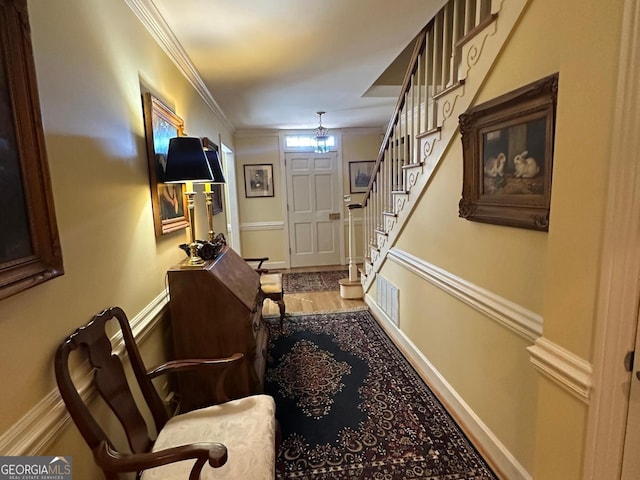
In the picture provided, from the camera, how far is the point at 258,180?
19.6 feet

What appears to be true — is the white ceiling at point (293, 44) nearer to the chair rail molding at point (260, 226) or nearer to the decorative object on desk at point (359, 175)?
the decorative object on desk at point (359, 175)

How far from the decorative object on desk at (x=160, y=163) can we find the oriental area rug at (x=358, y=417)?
4.53 feet

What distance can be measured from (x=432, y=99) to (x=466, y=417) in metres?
1.98

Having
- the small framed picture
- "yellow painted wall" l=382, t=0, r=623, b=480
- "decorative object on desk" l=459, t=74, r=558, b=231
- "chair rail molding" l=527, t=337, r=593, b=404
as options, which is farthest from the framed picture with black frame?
"chair rail molding" l=527, t=337, r=593, b=404

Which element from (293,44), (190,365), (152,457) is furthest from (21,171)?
(293,44)

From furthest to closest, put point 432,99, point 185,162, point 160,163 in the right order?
point 432,99 < point 160,163 < point 185,162

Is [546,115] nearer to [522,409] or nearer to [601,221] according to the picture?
[601,221]

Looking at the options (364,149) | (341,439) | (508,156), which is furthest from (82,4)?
(364,149)

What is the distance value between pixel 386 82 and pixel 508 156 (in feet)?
8.43

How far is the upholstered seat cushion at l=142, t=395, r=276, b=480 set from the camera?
1228mm

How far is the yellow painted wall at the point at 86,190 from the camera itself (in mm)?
950

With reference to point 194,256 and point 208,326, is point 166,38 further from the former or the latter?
point 208,326

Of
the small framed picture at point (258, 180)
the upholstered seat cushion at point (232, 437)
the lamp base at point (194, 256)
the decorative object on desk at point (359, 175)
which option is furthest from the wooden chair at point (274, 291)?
the decorative object on desk at point (359, 175)

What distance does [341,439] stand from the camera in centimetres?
195
